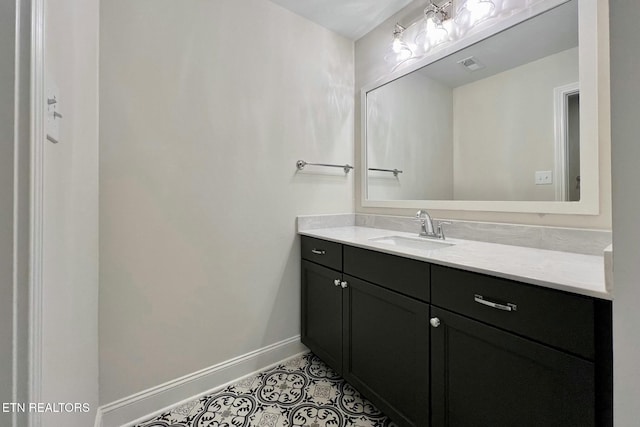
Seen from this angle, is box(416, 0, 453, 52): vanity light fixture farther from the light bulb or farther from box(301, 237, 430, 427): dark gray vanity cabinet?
box(301, 237, 430, 427): dark gray vanity cabinet

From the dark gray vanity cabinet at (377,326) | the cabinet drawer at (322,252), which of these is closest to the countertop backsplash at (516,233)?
the cabinet drawer at (322,252)

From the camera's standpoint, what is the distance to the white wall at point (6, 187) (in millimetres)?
425

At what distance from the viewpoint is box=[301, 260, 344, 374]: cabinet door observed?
60.4 inches

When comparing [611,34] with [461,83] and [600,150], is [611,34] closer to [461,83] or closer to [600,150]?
[600,150]

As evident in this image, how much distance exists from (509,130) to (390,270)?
0.93 meters

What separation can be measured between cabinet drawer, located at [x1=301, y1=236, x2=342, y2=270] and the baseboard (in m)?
0.60

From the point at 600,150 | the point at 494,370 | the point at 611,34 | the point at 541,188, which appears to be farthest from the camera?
the point at 541,188

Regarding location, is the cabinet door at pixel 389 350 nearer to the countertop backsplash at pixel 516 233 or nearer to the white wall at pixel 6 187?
the countertop backsplash at pixel 516 233

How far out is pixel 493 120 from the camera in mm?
1415

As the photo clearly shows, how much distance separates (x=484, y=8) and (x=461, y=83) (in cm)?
34

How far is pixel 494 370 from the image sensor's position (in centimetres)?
87

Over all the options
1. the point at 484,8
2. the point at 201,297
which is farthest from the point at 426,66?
the point at 201,297

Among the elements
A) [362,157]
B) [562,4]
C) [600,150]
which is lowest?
[600,150]

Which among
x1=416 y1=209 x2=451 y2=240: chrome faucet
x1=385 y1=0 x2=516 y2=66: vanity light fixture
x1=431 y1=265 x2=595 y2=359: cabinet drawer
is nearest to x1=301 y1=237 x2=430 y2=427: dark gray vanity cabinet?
x1=431 y1=265 x2=595 y2=359: cabinet drawer
